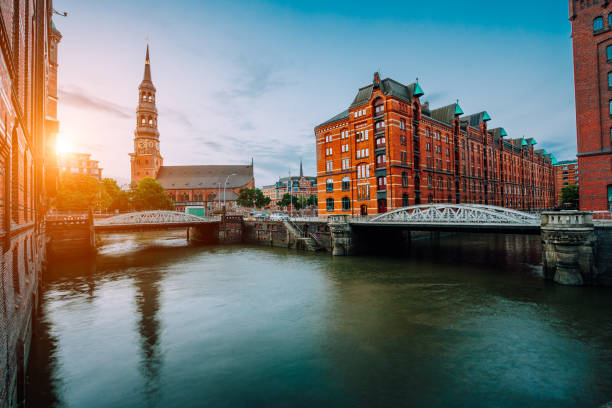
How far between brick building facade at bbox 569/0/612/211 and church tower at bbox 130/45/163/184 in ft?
320

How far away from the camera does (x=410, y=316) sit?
1374 centimetres

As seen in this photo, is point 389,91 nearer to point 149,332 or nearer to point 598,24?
point 598,24

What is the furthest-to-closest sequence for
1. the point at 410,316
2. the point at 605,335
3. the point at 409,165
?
the point at 409,165 → the point at 410,316 → the point at 605,335

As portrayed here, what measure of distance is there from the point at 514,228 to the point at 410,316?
1276 centimetres

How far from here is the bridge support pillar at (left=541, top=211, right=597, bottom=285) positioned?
16.5 metres

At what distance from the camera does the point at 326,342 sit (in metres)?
11.4

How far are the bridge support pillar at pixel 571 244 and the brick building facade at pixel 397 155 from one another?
2021cm

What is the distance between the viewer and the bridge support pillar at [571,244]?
54.1 ft

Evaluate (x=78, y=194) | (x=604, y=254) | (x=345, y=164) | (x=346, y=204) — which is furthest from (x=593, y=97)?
(x=78, y=194)

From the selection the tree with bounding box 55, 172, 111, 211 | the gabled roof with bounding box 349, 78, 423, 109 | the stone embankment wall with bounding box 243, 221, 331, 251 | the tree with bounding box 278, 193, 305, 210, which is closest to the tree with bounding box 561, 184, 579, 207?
the gabled roof with bounding box 349, 78, 423, 109

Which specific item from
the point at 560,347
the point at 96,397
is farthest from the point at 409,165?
the point at 96,397

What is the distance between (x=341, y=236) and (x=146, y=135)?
281 ft

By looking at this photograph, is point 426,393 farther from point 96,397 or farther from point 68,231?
point 68,231

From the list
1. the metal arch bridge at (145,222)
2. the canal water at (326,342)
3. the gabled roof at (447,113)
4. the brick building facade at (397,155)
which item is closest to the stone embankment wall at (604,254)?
the canal water at (326,342)
